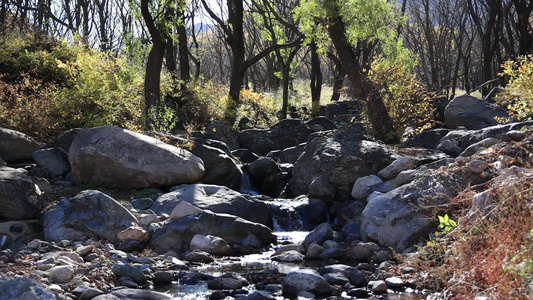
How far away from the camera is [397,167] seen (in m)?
10.2

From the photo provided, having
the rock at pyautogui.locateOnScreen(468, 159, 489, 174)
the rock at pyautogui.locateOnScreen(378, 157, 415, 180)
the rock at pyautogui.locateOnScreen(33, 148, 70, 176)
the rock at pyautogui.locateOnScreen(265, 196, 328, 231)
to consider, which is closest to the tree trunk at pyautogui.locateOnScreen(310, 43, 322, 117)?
the rock at pyautogui.locateOnScreen(265, 196, 328, 231)

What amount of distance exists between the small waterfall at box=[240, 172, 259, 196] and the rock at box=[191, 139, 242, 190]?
34cm

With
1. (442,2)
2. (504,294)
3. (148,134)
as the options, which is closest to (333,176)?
(148,134)

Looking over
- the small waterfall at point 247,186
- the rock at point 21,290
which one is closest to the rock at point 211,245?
the rock at point 21,290

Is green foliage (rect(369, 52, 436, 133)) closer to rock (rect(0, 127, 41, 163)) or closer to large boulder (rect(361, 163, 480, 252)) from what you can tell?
large boulder (rect(361, 163, 480, 252))

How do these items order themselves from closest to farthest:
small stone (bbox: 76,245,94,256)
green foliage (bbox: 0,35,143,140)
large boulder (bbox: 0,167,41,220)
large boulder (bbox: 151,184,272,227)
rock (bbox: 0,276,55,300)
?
rock (bbox: 0,276,55,300) < small stone (bbox: 76,245,94,256) < large boulder (bbox: 0,167,41,220) < large boulder (bbox: 151,184,272,227) < green foliage (bbox: 0,35,143,140)

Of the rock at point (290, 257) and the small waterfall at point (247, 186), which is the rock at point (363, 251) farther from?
the small waterfall at point (247, 186)

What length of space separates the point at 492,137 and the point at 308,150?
3762 millimetres

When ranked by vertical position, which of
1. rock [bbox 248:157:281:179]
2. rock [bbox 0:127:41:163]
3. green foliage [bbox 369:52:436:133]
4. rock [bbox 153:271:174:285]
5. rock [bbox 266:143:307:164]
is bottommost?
rock [bbox 153:271:174:285]

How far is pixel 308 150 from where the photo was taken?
12039 millimetres

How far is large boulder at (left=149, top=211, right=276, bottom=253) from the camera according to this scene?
827cm

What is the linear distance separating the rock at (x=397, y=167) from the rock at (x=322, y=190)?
3.28 ft

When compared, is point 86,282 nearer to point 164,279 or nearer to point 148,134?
point 164,279

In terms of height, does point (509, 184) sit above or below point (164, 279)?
above
